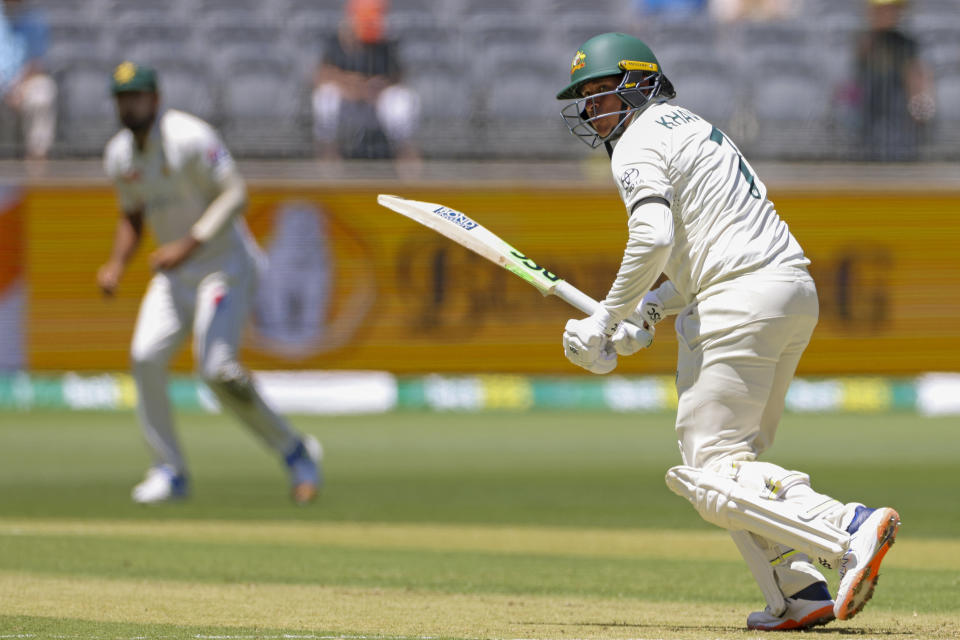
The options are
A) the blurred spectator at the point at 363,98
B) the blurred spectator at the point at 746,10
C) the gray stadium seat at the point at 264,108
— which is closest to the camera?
the blurred spectator at the point at 363,98

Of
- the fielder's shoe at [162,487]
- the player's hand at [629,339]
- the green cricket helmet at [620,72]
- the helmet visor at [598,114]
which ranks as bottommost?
the fielder's shoe at [162,487]

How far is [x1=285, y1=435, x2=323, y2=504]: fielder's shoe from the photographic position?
8766mm

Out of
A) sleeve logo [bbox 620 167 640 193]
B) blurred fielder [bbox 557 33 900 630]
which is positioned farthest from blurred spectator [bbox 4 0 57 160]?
sleeve logo [bbox 620 167 640 193]

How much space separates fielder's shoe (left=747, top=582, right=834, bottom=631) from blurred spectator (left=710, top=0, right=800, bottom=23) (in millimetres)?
12457

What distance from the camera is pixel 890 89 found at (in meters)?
15.4

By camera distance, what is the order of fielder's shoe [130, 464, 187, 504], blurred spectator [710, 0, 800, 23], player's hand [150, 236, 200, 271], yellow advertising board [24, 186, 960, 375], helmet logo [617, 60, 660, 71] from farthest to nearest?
blurred spectator [710, 0, 800, 23] < yellow advertising board [24, 186, 960, 375] < fielder's shoe [130, 464, 187, 504] < player's hand [150, 236, 200, 271] < helmet logo [617, 60, 660, 71]

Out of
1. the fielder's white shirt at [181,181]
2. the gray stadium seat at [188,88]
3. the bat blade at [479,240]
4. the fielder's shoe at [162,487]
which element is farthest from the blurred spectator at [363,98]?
the bat blade at [479,240]

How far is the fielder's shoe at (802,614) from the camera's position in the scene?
16.6 ft

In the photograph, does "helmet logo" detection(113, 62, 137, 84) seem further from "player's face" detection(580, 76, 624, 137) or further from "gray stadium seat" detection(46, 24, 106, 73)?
"gray stadium seat" detection(46, 24, 106, 73)

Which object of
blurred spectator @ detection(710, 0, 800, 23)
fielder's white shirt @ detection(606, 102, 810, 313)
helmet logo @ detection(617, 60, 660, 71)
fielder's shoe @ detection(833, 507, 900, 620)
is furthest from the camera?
blurred spectator @ detection(710, 0, 800, 23)

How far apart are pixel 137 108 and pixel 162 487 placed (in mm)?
2073

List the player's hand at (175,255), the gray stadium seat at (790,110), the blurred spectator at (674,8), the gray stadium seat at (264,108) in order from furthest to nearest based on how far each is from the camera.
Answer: the blurred spectator at (674,8)
the gray stadium seat at (790,110)
the gray stadium seat at (264,108)
the player's hand at (175,255)

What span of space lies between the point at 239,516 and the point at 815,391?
8155 millimetres

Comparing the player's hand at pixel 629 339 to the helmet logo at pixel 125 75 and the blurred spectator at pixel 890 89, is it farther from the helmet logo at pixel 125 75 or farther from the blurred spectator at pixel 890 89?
the blurred spectator at pixel 890 89
